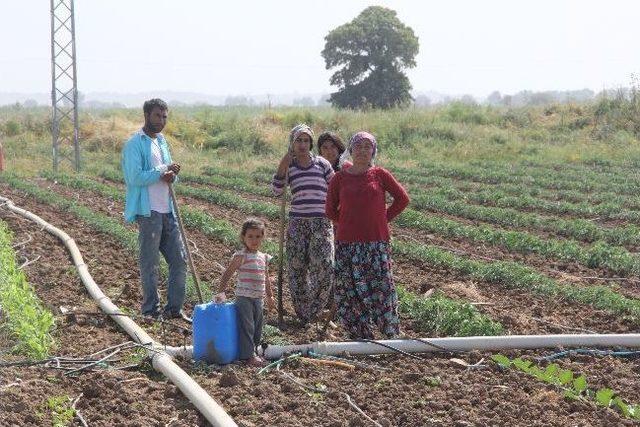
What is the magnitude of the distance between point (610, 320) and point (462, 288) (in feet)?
5.10

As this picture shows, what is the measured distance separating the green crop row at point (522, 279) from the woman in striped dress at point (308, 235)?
230cm

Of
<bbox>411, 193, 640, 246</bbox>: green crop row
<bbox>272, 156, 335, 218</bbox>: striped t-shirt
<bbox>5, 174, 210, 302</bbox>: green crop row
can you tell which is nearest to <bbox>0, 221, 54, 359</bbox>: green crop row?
<bbox>5, 174, 210, 302</bbox>: green crop row

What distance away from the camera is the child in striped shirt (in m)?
6.29

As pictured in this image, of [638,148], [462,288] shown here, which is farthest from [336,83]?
[462,288]

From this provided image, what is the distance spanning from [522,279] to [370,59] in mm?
38381

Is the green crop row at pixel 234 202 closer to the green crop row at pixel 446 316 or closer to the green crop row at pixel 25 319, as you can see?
the green crop row at pixel 446 316

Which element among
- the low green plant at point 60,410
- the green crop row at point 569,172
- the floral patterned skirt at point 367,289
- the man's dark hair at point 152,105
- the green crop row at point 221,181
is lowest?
the green crop row at point 221,181

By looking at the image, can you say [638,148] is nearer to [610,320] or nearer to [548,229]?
[548,229]

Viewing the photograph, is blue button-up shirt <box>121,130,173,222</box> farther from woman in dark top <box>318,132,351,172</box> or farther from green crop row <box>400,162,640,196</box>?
green crop row <box>400,162,640,196</box>

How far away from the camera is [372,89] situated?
45.8 m

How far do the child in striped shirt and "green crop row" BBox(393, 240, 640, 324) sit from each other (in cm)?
312

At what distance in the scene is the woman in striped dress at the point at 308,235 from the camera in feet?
Answer: 24.5

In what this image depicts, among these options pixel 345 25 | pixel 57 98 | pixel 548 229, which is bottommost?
pixel 548 229

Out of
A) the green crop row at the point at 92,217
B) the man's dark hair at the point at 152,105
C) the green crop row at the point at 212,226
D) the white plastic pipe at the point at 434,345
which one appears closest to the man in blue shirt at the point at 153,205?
the man's dark hair at the point at 152,105
